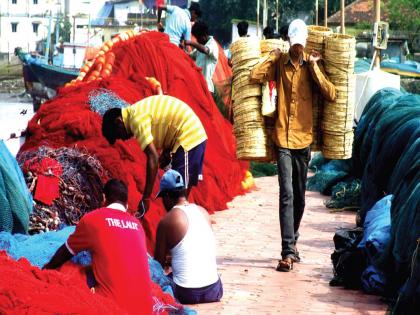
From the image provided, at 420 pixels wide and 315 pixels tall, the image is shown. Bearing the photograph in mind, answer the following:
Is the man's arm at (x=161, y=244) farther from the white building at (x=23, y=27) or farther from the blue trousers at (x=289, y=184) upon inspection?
the white building at (x=23, y=27)

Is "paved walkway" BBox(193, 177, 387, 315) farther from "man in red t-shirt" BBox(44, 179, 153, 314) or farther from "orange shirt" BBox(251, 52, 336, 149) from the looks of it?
"man in red t-shirt" BBox(44, 179, 153, 314)

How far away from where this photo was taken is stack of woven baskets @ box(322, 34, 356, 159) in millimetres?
9664

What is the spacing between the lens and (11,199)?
8.05 m

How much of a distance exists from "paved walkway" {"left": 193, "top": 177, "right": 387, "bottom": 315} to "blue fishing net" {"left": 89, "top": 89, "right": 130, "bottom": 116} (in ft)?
5.39

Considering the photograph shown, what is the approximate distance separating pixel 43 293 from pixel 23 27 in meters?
111

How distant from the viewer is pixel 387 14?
206ft

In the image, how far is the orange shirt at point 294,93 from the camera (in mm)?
9469

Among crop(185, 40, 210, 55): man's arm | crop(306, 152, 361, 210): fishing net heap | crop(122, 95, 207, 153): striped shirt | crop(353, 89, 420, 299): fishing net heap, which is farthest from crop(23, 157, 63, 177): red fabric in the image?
crop(185, 40, 210, 55): man's arm

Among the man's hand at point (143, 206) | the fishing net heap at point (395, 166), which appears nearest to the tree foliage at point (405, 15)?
the fishing net heap at point (395, 166)

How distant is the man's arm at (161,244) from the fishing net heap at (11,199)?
979 millimetres

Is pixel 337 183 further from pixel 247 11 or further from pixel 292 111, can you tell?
pixel 247 11

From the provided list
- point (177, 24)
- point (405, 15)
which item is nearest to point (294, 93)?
point (177, 24)

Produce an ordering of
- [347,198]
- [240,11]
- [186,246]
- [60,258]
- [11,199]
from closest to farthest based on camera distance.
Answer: [60,258], [186,246], [11,199], [347,198], [240,11]

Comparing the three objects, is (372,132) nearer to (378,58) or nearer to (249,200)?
(249,200)
